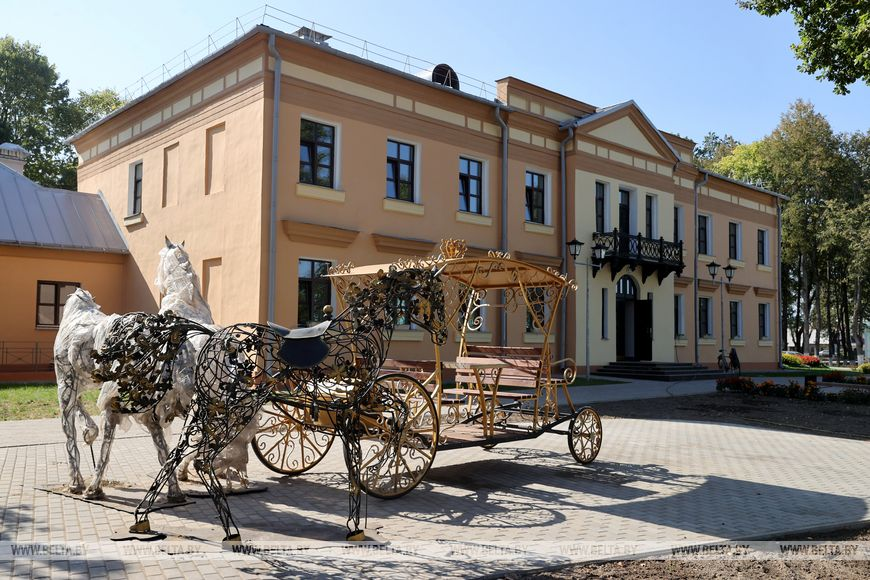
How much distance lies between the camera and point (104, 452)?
634 cm

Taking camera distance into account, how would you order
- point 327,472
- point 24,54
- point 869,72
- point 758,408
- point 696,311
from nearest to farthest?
1. point 327,472
2. point 869,72
3. point 758,408
4. point 696,311
5. point 24,54

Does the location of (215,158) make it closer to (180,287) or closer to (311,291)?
(311,291)

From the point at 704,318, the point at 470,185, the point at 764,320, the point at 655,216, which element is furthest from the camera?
the point at 764,320

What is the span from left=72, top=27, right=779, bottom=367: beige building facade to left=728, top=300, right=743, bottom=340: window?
10.3 feet

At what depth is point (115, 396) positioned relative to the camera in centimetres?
591

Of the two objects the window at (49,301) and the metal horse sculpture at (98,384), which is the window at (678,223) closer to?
the window at (49,301)

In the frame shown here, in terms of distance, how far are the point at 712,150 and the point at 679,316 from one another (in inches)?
1597

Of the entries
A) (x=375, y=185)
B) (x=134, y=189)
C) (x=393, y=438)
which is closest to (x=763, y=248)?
(x=375, y=185)

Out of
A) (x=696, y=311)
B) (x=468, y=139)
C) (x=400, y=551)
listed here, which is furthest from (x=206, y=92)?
(x=696, y=311)

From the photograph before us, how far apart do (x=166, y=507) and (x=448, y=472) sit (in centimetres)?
328

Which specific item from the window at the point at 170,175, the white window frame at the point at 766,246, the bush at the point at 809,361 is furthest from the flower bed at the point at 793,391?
the bush at the point at 809,361

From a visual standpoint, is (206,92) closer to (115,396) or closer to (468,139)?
(468,139)

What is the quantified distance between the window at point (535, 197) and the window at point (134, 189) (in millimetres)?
11745

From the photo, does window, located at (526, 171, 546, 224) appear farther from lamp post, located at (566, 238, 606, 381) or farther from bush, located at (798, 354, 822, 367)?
bush, located at (798, 354, 822, 367)
